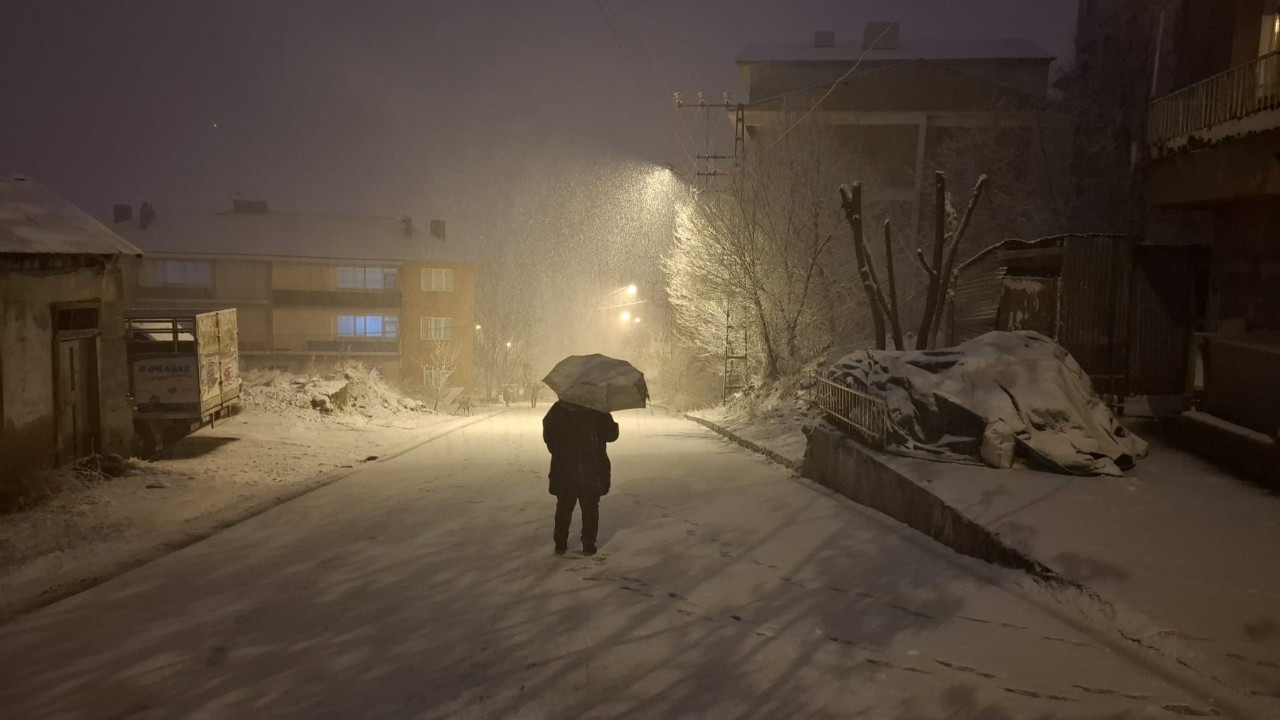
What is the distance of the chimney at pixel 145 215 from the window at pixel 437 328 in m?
16.8

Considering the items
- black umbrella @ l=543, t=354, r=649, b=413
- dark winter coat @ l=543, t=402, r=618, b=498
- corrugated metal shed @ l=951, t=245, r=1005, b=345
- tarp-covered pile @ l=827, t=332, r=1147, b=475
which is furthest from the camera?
corrugated metal shed @ l=951, t=245, r=1005, b=345

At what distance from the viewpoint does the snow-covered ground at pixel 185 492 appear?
734cm

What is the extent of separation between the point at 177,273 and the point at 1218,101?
154 feet

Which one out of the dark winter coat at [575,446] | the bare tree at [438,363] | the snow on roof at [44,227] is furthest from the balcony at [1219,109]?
the bare tree at [438,363]

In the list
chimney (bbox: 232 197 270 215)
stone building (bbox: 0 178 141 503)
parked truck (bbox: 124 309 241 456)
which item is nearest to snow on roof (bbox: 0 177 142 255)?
stone building (bbox: 0 178 141 503)

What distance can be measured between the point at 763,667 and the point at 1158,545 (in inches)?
142

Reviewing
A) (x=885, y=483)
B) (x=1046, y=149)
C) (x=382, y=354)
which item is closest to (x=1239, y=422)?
(x=885, y=483)

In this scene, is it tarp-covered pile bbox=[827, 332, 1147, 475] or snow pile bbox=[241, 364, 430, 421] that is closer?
tarp-covered pile bbox=[827, 332, 1147, 475]

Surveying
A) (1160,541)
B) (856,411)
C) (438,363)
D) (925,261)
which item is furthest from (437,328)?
(1160,541)

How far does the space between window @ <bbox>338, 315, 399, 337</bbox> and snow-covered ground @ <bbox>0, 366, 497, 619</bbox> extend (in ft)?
86.3

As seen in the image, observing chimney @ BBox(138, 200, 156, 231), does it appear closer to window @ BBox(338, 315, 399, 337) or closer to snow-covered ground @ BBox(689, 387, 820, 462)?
window @ BBox(338, 315, 399, 337)

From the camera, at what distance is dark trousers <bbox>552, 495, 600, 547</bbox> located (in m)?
7.49

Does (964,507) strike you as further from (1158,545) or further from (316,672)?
(316,672)

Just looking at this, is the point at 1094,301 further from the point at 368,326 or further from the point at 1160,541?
the point at 368,326
